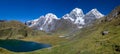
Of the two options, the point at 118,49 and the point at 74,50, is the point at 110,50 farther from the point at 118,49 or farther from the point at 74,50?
the point at 74,50

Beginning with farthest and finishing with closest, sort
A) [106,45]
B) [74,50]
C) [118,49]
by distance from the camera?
[74,50]
[106,45]
[118,49]

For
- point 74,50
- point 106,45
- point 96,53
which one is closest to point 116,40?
point 106,45

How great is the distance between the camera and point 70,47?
145125mm

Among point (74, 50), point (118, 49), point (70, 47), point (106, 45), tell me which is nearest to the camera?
point (118, 49)

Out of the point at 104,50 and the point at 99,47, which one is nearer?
the point at 104,50

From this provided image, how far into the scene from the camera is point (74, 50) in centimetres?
13512

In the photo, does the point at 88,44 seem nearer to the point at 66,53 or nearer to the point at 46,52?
the point at 66,53

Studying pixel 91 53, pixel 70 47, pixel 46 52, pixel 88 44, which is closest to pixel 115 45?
pixel 91 53

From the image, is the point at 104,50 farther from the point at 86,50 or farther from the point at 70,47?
the point at 70,47

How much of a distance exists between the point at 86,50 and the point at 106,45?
11847mm

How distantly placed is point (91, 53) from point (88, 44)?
68.2 feet

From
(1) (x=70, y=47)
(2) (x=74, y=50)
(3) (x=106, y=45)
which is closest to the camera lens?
(3) (x=106, y=45)

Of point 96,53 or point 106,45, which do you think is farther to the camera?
point 106,45

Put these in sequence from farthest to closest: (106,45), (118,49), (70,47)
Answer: (70,47) → (106,45) → (118,49)
